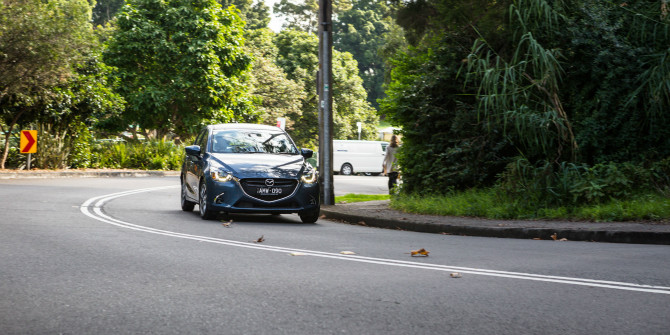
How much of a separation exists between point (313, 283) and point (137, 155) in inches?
1109

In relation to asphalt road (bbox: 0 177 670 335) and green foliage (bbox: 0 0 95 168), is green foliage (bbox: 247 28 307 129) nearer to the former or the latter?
green foliage (bbox: 0 0 95 168)

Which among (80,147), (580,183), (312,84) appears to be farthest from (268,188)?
(312,84)

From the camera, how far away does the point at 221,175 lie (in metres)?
12.5

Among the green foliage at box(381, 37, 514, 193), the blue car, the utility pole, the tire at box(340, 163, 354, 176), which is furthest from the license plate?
the tire at box(340, 163, 354, 176)

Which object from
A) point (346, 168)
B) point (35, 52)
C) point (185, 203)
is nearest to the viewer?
point (185, 203)

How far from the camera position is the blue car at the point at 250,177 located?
12.4 m

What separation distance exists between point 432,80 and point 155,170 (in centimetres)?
2001

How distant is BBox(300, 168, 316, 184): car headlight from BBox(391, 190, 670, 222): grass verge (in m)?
2.04

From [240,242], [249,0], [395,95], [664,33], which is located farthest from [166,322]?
[249,0]

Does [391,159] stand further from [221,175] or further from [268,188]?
[221,175]

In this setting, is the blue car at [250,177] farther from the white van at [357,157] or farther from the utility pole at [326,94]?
the white van at [357,157]

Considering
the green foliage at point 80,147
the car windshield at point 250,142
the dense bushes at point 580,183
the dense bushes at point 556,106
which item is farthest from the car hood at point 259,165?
the green foliage at point 80,147

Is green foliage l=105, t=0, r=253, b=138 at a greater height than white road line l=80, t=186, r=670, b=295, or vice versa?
green foliage l=105, t=0, r=253, b=138

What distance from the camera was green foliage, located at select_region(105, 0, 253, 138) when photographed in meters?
35.1
